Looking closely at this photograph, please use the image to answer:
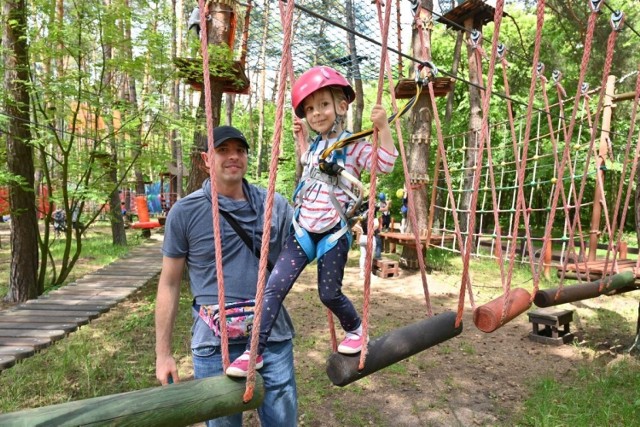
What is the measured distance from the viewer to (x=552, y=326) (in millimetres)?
4516

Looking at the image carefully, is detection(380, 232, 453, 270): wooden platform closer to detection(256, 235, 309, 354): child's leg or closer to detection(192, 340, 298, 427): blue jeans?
detection(192, 340, 298, 427): blue jeans

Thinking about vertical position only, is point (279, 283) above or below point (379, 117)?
below

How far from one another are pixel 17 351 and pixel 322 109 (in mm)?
2382

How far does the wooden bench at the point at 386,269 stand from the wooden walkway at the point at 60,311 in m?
3.64

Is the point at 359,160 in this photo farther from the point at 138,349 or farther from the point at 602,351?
the point at 602,351

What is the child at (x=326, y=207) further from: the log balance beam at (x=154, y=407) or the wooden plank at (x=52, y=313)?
the wooden plank at (x=52, y=313)

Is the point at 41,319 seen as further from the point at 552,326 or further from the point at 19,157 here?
the point at 552,326

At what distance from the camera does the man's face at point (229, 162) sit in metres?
1.63

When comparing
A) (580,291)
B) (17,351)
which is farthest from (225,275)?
(580,291)

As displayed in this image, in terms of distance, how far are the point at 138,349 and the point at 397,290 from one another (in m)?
3.88

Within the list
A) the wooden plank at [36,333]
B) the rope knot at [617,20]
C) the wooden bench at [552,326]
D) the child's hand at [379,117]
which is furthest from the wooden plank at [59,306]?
the wooden bench at [552,326]

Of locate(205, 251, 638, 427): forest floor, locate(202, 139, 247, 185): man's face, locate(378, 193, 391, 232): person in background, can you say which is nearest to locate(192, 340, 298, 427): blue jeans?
locate(202, 139, 247, 185): man's face

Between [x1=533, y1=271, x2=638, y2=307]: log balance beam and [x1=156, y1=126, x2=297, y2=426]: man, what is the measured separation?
5.12 ft

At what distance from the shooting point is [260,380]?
3.89ft
